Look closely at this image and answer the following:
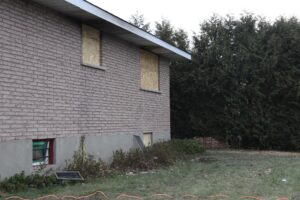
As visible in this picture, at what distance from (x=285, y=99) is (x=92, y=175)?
41.7 ft

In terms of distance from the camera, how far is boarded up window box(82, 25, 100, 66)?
12453 millimetres

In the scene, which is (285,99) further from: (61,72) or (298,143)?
(61,72)

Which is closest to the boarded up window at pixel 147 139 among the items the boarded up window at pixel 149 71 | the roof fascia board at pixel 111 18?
the boarded up window at pixel 149 71

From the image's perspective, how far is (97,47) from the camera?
13.2m

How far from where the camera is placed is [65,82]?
11.3m

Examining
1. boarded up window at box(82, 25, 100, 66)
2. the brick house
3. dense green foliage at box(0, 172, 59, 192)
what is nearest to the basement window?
the brick house

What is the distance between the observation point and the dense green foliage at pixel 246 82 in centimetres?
→ 2072

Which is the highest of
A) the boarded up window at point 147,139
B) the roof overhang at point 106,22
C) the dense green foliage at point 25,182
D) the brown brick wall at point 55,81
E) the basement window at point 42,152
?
the roof overhang at point 106,22

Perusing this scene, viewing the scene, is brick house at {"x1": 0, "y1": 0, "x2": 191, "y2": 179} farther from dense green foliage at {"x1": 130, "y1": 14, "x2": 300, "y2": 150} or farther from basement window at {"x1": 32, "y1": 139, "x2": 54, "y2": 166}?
dense green foliage at {"x1": 130, "y1": 14, "x2": 300, "y2": 150}

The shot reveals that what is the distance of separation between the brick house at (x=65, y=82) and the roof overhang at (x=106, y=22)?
0.08 feet

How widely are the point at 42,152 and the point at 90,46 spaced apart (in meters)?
3.58

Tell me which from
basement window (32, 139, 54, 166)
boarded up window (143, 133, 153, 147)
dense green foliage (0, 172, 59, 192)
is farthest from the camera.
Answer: boarded up window (143, 133, 153, 147)

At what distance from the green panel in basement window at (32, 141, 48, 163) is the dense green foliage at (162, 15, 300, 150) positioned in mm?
12279

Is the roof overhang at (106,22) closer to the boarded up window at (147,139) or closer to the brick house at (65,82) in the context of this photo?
the brick house at (65,82)
